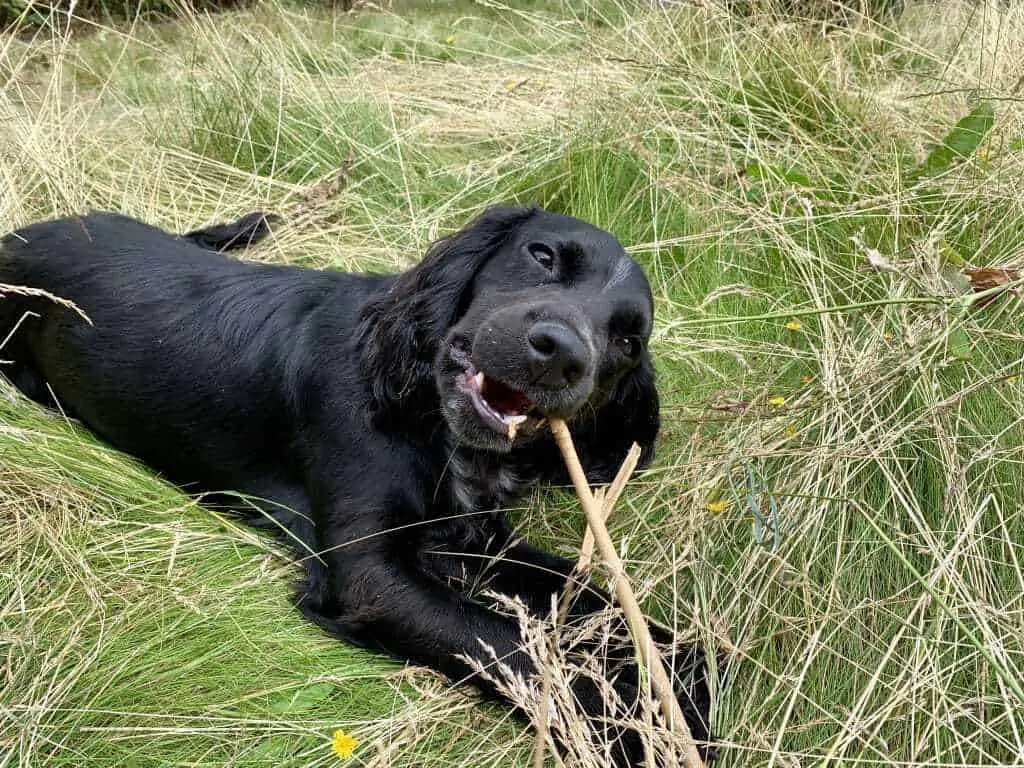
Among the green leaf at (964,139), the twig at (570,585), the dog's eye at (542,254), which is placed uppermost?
the green leaf at (964,139)

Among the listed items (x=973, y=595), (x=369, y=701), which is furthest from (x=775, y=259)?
(x=369, y=701)

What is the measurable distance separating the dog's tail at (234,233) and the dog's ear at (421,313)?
4.97 ft

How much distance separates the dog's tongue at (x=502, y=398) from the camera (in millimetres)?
2334

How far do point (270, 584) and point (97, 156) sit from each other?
270 centimetres

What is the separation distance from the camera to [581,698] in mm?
2174

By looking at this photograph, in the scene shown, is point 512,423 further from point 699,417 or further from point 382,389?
point 699,417

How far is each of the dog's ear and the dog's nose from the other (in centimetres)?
41

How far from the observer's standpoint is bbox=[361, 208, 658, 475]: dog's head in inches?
86.7

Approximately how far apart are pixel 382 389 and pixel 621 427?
686 millimetres

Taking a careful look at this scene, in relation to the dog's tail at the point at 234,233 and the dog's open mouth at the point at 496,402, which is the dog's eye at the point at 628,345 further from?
the dog's tail at the point at 234,233

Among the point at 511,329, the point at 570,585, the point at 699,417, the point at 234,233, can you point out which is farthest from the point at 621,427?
the point at 234,233

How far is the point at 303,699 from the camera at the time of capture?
7.06 ft

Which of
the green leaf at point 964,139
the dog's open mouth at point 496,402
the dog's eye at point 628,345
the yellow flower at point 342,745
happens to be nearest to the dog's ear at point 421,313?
the dog's open mouth at point 496,402

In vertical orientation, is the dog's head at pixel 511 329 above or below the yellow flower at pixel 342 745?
above
